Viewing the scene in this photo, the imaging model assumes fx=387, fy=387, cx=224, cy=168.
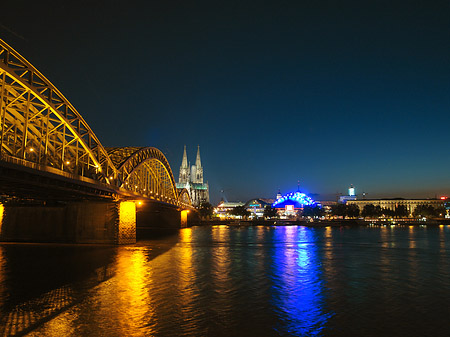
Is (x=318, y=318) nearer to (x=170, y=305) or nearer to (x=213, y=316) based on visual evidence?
(x=213, y=316)

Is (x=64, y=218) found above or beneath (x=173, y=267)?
above

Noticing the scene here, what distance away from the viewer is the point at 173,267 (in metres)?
34.7

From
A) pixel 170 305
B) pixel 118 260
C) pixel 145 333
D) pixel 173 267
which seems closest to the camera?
pixel 145 333

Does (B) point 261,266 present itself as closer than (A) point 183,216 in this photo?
Yes

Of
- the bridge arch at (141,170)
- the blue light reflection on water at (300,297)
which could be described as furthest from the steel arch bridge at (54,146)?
the blue light reflection on water at (300,297)

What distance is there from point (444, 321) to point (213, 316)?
10.7m

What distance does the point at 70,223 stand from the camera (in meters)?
53.4

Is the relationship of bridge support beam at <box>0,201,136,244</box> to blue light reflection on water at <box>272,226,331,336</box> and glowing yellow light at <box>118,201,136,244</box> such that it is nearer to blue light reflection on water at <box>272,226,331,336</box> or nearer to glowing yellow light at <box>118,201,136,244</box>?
glowing yellow light at <box>118,201,136,244</box>

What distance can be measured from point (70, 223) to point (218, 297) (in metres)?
37.2

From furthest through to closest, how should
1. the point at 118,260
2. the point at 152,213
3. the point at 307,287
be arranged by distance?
1. the point at 152,213
2. the point at 118,260
3. the point at 307,287

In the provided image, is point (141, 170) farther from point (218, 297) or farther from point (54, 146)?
point (218, 297)

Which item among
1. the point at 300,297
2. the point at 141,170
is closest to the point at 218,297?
the point at 300,297

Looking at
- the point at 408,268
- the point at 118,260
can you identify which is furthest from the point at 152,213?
the point at 408,268

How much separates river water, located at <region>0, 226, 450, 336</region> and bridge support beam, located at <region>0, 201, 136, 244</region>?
12549 mm
